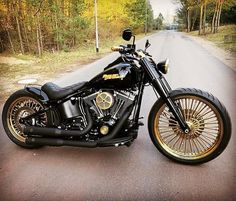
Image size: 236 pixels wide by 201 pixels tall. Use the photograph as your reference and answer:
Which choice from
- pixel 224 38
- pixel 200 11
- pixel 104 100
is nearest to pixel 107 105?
pixel 104 100

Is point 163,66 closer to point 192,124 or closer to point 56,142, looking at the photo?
point 192,124

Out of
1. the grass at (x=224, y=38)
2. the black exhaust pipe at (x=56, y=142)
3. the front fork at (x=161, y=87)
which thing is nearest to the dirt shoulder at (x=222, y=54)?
the grass at (x=224, y=38)

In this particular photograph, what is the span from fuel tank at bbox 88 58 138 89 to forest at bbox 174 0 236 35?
1.54 meters

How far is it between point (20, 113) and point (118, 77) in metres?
1.29

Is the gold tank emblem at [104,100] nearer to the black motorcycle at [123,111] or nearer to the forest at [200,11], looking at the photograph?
the black motorcycle at [123,111]

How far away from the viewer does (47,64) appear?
27.2ft

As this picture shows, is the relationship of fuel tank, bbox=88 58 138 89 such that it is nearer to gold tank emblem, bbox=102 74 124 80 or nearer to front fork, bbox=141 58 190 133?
gold tank emblem, bbox=102 74 124 80

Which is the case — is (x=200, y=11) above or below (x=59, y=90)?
above

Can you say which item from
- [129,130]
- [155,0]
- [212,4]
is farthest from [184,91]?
[212,4]

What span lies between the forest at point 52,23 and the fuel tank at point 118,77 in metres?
2.62

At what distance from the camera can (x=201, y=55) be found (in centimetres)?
848

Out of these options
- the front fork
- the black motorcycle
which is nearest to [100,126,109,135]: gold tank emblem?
the black motorcycle

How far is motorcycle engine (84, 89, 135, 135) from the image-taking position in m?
2.52

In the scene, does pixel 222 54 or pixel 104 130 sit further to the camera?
pixel 222 54
